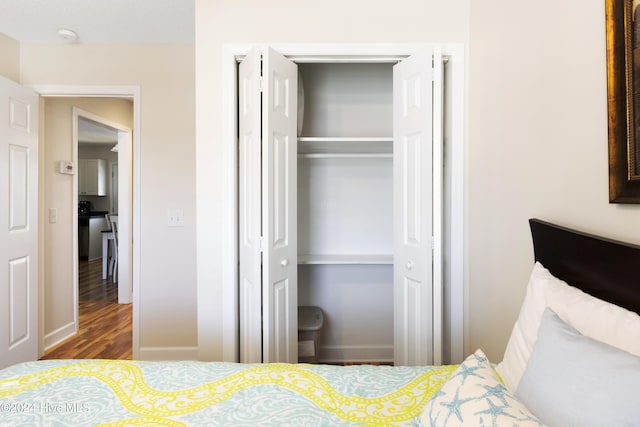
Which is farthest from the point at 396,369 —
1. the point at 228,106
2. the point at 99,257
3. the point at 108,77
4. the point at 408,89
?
the point at 99,257

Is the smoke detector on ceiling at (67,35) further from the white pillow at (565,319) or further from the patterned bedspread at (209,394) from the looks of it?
the white pillow at (565,319)

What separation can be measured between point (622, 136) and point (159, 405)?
4.80ft

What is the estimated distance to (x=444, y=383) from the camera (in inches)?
37.8

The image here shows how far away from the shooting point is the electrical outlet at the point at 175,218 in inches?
113

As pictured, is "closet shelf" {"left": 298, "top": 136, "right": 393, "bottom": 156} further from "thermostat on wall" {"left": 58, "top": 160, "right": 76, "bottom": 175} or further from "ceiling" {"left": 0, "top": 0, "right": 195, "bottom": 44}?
"thermostat on wall" {"left": 58, "top": 160, "right": 76, "bottom": 175}

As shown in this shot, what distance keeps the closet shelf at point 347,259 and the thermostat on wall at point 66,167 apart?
2.37 meters

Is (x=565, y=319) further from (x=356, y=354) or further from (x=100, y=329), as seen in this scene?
(x=100, y=329)

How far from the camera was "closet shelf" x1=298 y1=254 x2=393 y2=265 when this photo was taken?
8.37ft

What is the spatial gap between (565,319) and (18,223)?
10.8ft

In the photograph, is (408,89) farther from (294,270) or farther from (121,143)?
(121,143)

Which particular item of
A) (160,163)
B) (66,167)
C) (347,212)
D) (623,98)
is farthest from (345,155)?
(66,167)

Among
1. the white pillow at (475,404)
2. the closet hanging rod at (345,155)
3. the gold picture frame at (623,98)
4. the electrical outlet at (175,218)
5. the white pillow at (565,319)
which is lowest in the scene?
the white pillow at (475,404)

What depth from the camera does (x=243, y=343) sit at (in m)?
1.94

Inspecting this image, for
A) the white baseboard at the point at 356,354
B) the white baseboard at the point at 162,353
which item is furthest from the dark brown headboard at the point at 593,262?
the white baseboard at the point at 162,353
